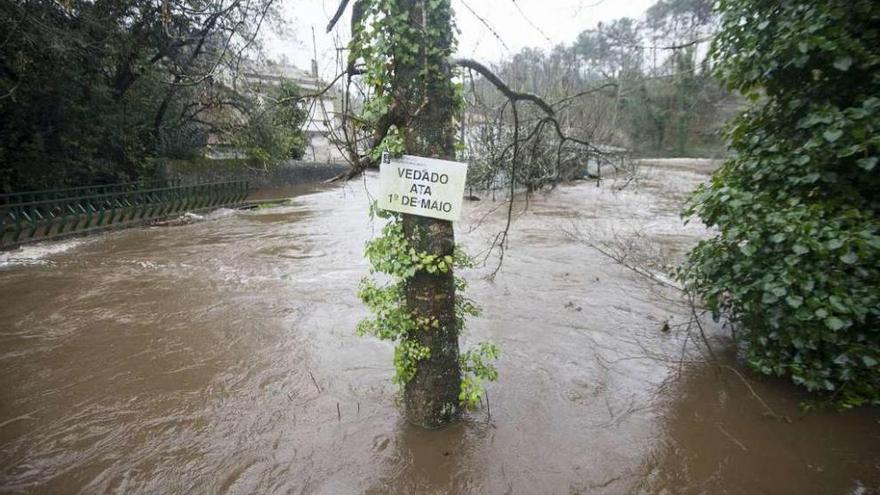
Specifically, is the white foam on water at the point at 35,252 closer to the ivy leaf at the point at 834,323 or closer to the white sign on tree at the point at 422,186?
the white sign on tree at the point at 422,186

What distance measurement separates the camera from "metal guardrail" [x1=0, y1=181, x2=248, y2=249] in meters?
9.38

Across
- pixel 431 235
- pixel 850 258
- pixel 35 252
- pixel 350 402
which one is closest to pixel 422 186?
pixel 431 235

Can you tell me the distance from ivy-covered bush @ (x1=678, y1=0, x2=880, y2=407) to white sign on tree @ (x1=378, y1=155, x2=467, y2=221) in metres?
2.56

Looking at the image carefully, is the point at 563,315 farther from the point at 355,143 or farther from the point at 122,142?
the point at 122,142

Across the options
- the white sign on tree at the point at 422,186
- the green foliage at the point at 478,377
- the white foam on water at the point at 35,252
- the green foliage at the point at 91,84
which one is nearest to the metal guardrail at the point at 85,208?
the white foam on water at the point at 35,252

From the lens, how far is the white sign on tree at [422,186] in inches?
112

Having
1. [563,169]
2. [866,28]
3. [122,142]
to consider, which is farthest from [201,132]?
[866,28]

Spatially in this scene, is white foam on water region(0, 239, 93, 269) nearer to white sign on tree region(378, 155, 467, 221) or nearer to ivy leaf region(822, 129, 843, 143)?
white sign on tree region(378, 155, 467, 221)

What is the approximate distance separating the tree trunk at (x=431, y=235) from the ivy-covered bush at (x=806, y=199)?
8.30 feet

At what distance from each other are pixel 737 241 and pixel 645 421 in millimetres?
1826

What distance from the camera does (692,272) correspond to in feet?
15.1

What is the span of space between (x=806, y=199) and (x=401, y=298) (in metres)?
3.39

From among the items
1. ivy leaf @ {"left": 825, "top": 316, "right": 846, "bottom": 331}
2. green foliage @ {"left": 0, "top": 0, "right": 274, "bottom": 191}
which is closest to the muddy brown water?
ivy leaf @ {"left": 825, "top": 316, "right": 846, "bottom": 331}

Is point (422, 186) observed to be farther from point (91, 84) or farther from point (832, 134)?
point (91, 84)
